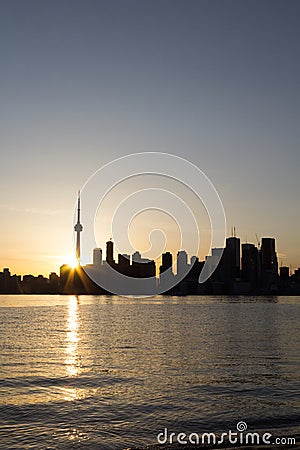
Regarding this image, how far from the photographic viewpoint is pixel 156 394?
4381 centimetres

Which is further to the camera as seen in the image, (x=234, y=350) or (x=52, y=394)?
(x=234, y=350)

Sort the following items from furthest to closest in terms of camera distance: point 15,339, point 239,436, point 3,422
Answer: point 15,339 < point 3,422 < point 239,436

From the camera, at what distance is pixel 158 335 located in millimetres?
107938

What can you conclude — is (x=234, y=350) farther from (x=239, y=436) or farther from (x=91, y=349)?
(x=239, y=436)

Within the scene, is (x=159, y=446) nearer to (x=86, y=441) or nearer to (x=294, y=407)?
(x=86, y=441)

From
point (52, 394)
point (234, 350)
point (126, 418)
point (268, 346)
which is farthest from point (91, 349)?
point (126, 418)

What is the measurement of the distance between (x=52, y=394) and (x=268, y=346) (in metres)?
47.7

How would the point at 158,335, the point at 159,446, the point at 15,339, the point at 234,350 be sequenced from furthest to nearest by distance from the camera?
the point at 158,335 < the point at 15,339 < the point at 234,350 < the point at 159,446

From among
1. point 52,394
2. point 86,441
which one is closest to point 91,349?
point 52,394

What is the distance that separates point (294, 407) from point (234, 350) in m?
41.0

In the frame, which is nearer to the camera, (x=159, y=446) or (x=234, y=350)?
(x=159, y=446)

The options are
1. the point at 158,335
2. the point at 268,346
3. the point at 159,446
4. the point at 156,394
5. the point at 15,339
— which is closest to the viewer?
the point at 159,446

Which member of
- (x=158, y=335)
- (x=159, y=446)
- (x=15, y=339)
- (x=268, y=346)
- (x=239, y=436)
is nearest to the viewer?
(x=159, y=446)

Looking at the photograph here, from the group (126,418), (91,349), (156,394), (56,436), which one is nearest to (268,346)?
(91,349)
